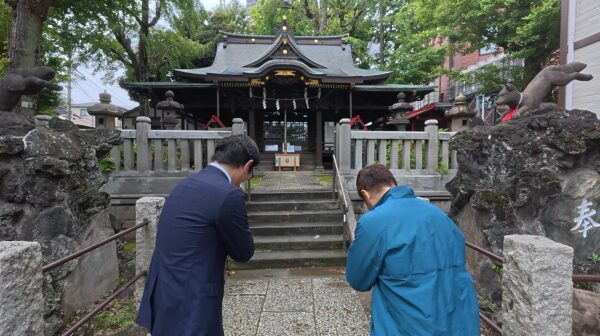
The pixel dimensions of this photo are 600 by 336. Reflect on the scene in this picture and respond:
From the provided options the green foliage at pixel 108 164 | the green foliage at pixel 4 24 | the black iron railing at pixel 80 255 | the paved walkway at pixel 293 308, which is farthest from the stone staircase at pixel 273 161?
the black iron railing at pixel 80 255

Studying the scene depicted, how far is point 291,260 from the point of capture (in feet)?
18.6

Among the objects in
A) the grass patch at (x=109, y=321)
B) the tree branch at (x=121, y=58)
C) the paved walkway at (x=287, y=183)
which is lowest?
the grass patch at (x=109, y=321)

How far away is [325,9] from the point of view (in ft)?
69.8

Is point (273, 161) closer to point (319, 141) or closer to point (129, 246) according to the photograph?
point (319, 141)

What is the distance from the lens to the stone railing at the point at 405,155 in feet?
23.7

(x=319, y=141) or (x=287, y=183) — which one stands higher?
(x=319, y=141)

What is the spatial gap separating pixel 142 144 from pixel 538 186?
267 inches

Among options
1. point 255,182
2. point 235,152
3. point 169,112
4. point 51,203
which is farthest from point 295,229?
point 169,112

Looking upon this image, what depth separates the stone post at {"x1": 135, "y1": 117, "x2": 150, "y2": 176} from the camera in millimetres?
7000

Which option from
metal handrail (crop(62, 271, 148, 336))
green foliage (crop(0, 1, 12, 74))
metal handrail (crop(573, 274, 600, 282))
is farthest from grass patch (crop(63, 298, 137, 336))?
green foliage (crop(0, 1, 12, 74))

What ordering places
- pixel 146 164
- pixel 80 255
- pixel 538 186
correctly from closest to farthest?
pixel 80 255, pixel 538 186, pixel 146 164

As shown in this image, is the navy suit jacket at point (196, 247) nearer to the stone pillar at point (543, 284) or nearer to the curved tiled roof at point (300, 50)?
the stone pillar at point (543, 284)

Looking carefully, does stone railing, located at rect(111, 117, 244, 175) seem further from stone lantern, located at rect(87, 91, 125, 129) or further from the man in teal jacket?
the man in teal jacket

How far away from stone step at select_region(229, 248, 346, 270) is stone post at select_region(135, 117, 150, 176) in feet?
9.80
